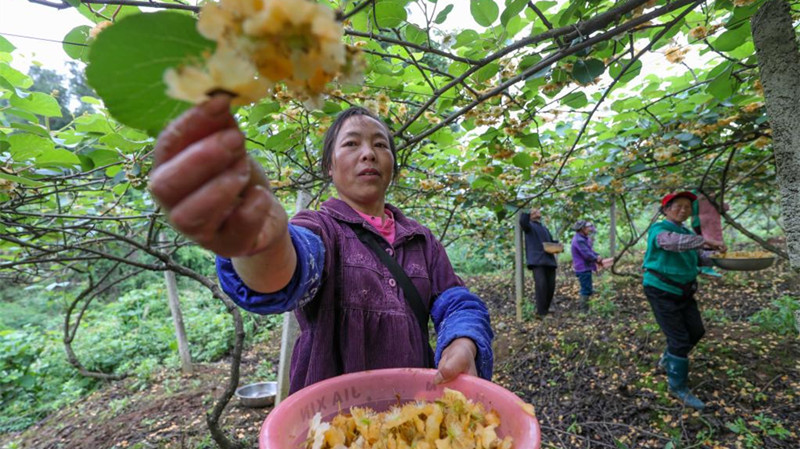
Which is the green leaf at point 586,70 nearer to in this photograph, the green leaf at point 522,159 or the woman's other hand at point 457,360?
the green leaf at point 522,159

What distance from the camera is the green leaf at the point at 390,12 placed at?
99 cm

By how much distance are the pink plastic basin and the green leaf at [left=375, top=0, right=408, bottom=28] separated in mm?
953

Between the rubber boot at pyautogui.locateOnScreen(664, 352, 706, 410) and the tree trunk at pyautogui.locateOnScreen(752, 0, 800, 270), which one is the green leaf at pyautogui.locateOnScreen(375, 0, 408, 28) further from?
the rubber boot at pyautogui.locateOnScreen(664, 352, 706, 410)

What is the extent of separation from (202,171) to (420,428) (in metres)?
0.74

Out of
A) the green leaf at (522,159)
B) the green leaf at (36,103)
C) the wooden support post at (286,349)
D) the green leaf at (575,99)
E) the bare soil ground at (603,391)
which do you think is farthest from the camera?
the wooden support post at (286,349)

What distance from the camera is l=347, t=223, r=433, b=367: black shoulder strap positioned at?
1.11 metres

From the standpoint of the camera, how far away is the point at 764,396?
2.68m

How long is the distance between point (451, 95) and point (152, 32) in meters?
1.46

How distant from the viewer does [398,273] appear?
1109 millimetres

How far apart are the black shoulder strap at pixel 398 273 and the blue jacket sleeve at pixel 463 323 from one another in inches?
2.4

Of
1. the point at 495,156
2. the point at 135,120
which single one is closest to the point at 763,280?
the point at 495,156

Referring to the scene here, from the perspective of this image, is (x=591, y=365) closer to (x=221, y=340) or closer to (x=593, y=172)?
(x=593, y=172)

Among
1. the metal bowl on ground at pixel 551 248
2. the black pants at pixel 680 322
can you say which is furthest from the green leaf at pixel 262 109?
the metal bowl on ground at pixel 551 248

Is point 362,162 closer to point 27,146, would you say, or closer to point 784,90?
point 27,146
